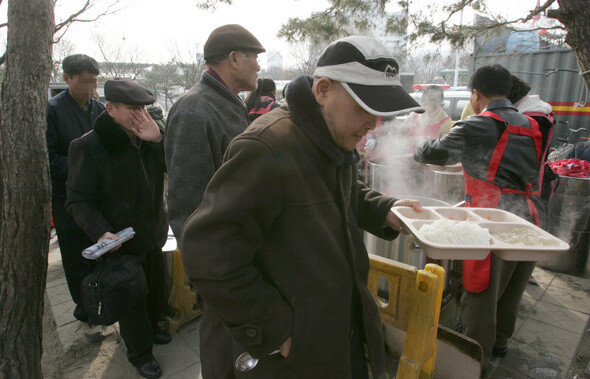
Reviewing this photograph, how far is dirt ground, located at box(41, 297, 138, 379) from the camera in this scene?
2.78 meters

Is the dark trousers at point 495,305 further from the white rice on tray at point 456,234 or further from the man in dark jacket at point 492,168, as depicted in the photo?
the white rice on tray at point 456,234

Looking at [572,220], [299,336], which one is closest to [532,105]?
[572,220]

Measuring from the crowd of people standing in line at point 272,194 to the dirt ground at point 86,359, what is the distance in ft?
0.61

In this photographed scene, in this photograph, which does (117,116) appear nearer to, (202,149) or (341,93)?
(202,149)

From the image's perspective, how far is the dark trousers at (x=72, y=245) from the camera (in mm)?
3004

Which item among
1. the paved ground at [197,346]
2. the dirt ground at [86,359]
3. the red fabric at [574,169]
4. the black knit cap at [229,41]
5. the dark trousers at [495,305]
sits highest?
the black knit cap at [229,41]

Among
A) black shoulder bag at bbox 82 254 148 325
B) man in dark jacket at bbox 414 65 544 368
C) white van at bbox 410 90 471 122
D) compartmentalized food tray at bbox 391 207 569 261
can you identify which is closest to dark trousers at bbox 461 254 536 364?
man in dark jacket at bbox 414 65 544 368

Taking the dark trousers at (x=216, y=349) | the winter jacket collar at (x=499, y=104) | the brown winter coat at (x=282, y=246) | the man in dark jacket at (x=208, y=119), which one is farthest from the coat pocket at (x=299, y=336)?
the winter jacket collar at (x=499, y=104)

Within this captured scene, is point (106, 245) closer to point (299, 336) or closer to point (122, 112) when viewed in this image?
point (122, 112)

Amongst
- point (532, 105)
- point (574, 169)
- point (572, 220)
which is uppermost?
point (532, 105)

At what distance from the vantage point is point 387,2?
18.2 ft

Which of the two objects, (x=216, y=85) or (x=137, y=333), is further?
(x=137, y=333)

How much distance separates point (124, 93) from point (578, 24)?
13.1 feet

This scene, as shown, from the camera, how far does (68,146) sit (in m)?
3.21
